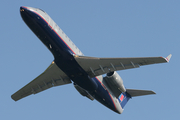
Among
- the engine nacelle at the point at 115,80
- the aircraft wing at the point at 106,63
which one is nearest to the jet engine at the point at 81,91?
the engine nacelle at the point at 115,80

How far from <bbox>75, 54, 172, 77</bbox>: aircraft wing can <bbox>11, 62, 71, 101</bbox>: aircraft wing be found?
3.13 meters

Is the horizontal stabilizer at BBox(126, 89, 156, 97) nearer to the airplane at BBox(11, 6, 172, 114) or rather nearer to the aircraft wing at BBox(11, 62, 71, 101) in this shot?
the airplane at BBox(11, 6, 172, 114)

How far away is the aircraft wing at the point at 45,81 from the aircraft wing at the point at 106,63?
123 inches

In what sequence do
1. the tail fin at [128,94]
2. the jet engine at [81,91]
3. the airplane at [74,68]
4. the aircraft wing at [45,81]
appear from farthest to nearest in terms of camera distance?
the tail fin at [128,94] → the jet engine at [81,91] → the aircraft wing at [45,81] → the airplane at [74,68]

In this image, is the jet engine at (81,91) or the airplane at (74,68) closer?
the airplane at (74,68)

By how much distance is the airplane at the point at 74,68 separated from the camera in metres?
24.7

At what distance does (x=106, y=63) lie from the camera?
26.5 meters

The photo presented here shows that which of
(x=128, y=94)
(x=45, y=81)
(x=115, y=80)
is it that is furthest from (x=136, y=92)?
(x=45, y=81)

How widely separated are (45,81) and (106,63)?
26.6 ft

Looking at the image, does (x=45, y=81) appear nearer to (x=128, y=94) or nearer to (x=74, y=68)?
(x=74, y=68)

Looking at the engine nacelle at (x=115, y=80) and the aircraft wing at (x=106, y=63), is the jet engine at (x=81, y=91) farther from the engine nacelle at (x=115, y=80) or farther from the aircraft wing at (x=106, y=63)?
the aircraft wing at (x=106, y=63)

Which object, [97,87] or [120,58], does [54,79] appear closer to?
[97,87]

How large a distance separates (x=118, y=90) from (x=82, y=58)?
23.7 feet

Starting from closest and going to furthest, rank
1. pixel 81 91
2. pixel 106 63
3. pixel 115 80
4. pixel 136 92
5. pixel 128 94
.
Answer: pixel 106 63
pixel 115 80
pixel 81 91
pixel 136 92
pixel 128 94
